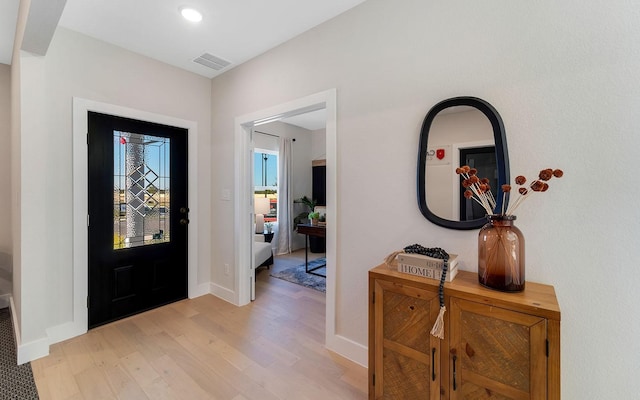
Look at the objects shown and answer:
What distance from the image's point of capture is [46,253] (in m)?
2.22

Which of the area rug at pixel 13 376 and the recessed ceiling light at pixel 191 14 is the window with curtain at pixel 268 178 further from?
the area rug at pixel 13 376

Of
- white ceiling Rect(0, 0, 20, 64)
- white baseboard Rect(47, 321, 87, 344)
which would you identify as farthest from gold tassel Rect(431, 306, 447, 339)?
white ceiling Rect(0, 0, 20, 64)

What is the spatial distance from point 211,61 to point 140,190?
1560 millimetres

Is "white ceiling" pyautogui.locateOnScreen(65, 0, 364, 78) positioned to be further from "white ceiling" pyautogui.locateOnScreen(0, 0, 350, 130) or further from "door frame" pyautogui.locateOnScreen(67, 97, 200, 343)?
"door frame" pyautogui.locateOnScreen(67, 97, 200, 343)

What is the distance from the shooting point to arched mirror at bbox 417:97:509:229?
1.47 m

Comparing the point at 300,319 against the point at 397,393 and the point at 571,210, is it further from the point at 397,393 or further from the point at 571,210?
the point at 571,210

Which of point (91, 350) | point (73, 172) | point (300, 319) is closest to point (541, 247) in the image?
point (300, 319)

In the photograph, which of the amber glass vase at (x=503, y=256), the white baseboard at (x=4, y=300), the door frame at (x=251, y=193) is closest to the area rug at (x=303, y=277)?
the door frame at (x=251, y=193)

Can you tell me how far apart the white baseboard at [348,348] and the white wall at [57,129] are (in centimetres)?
225

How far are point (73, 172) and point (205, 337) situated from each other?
1.85 metres

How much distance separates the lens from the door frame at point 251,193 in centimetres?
216

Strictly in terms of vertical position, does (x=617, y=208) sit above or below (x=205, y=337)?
above

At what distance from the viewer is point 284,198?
5645 mm

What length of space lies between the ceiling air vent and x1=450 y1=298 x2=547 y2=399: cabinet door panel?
120 inches
